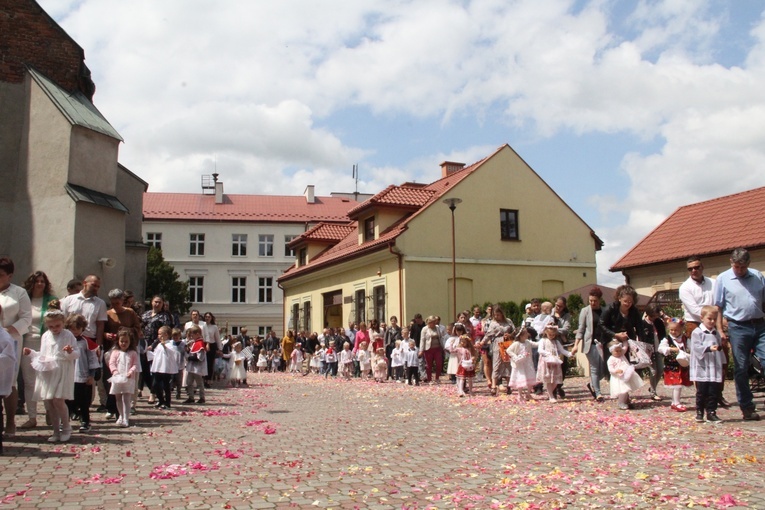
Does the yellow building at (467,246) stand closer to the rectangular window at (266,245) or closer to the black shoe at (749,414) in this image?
the black shoe at (749,414)

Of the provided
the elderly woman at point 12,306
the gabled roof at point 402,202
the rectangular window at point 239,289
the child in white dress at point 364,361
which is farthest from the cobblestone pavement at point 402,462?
the rectangular window at point 239,289

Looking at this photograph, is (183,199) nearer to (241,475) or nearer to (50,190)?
(50,190)

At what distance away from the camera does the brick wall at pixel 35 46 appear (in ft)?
72.0

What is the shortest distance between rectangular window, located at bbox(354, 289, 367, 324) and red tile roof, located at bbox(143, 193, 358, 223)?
1120 inches

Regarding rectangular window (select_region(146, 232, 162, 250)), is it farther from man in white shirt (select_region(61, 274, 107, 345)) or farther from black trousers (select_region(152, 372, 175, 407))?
man in white shirt (select_region(61, 274, 107, 345))

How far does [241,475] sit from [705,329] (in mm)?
6074

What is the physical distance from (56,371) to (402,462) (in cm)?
405

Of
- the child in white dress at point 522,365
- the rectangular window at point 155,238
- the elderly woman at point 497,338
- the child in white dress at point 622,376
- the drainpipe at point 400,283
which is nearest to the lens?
the child in white dress at point 622,376

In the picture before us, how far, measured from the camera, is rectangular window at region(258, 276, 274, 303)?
202ft

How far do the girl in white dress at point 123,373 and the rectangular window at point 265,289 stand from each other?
51.2 metres

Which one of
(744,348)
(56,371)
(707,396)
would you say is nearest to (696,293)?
(744,348)

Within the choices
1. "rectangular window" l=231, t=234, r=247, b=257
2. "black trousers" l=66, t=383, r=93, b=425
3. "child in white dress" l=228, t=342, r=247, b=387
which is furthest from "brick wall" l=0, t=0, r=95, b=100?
"rectangular window" l=231, t=234, r=247, b=257

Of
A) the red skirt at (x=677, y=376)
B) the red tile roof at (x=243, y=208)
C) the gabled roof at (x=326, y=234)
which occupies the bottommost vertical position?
the red skirt at (x=677, y=376)

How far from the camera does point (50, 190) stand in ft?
70.6
